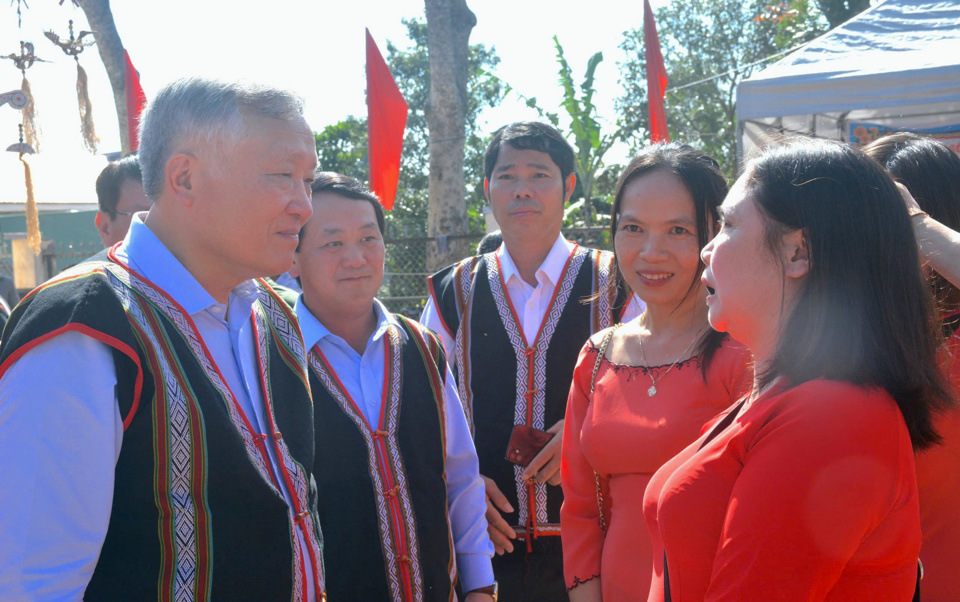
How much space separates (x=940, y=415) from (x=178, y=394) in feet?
4.52

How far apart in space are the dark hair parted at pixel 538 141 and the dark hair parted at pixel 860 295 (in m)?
1.98

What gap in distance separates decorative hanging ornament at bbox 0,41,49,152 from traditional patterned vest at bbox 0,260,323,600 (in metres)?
5.01

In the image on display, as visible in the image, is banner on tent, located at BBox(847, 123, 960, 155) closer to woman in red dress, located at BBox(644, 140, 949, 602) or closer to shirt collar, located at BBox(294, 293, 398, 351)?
shirt collar, located at BBox(294, 293, 398, 351)

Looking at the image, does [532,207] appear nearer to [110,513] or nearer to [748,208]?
[748,208]

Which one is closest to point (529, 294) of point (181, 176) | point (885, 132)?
point (181, 176)

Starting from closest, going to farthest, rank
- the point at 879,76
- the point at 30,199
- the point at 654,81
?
the point at 879,76 < the point at 30,199 < the point at 654,81

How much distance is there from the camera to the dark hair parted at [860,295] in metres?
1.24

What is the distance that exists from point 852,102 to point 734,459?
4535 mm

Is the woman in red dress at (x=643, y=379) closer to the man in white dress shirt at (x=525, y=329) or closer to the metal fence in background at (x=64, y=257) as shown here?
the man in white dress shirt at (x=525, y=329)

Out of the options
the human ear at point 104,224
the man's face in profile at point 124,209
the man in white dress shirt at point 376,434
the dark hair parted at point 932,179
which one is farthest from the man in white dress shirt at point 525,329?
the human ear at point 104,224

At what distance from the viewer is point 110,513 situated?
1.33 metres

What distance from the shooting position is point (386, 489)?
208 centimetres

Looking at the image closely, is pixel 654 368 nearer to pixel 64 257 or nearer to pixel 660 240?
pixel 660 240

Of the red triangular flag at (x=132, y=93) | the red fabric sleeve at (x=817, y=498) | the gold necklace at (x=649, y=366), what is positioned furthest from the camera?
the red triangular flag at (x=132, y=93)
